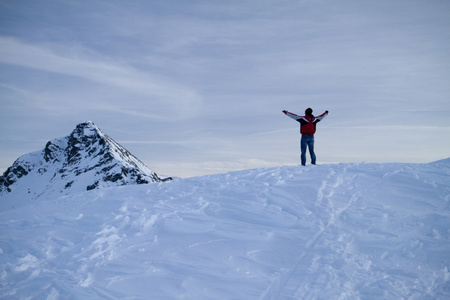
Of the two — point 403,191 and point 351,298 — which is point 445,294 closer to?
point 351,298

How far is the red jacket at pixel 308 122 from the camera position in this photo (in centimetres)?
1388

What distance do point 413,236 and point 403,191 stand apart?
293 centimetres

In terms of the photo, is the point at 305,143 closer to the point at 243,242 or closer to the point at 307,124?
the point at 307,124

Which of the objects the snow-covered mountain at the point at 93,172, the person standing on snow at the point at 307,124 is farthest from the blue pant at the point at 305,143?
the snow-covered mountain at the point at 93,172

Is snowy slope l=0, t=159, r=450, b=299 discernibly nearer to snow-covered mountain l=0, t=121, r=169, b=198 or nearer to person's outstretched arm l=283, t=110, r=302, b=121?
person's outstretched arm l=283, t=110, r=302, b=121

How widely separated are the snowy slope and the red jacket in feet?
8.70

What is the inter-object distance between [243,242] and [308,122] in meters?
7.54

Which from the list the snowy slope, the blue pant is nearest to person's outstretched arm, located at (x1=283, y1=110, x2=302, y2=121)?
the blue pant

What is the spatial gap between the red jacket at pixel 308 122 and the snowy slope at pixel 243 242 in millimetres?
2651

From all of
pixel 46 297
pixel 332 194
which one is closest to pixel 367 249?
pixel 332 194

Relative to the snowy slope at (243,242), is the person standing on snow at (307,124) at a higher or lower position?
higher

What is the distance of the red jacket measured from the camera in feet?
45.5

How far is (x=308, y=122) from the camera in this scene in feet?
45.5

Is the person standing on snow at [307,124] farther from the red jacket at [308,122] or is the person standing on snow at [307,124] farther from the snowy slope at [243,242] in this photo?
the snowy slope at [243,242]
